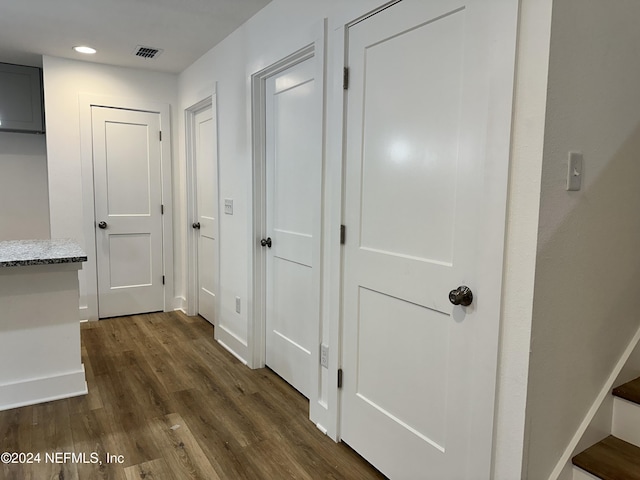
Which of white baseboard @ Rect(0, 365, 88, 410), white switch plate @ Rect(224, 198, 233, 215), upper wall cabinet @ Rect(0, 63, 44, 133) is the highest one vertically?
upper wall cabinet @ Rect(0, 63, 44, 133)

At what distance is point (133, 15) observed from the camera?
274cm

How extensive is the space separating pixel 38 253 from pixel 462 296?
230cm

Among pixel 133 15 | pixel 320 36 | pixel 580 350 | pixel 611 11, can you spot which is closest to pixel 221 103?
pixel 133 15

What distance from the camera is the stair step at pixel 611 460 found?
1299 mm

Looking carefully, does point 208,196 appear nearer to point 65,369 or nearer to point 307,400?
point 65,369

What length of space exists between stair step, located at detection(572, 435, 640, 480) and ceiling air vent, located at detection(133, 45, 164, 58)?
371 cm

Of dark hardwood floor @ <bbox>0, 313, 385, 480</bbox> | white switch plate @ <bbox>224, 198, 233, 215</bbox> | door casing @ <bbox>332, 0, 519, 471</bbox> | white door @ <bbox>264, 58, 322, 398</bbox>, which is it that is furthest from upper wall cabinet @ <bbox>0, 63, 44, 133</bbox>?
door casing @ <bbox>332, 0, 519, 471</bbox>

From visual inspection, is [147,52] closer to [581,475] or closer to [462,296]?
[462,296]

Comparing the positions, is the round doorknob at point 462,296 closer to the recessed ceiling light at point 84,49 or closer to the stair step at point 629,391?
the stair step at point 629,391

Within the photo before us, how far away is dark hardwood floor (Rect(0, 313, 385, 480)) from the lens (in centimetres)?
187

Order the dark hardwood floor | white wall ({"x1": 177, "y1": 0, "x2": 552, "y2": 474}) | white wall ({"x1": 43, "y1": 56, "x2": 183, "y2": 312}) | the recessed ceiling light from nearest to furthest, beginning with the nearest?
white wall ({"x1": 177, "y1": 0, "x2": 552, "y2": 474}), the dark hardwood floor, the recessed ceiling light, white wall ({"x1": 43, "y1": 56, "x2": 183, "y2": 312})

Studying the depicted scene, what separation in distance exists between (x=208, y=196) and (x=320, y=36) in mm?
2095

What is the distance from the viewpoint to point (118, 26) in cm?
292

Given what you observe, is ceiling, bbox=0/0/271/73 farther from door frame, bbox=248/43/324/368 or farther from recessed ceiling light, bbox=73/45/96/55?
door frame, bbox=248/43/324/368
